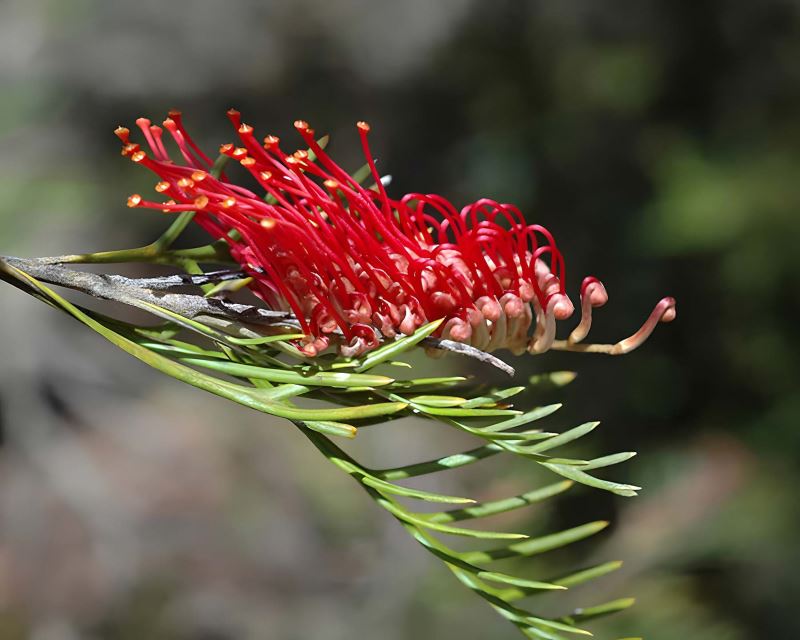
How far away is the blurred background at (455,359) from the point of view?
202 centimetres

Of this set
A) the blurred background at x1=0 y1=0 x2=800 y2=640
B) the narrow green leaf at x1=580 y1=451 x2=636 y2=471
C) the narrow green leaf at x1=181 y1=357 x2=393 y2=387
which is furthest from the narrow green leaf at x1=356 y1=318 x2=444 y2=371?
the blurred background at x1=0 y1=0 x2=800 y2=640

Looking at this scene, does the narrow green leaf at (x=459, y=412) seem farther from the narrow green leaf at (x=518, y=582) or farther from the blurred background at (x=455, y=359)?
the blurred background at (x=455, y=359)

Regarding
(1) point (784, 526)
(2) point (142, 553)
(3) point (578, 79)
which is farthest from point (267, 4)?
(1) point (784, 526)

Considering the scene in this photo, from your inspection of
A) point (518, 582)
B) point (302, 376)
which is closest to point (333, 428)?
point (302, 376)

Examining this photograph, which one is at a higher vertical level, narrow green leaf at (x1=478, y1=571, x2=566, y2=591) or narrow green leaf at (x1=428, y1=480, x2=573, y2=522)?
narrow green leaf at (x1=428, y1=480, x2=573, y2=522)

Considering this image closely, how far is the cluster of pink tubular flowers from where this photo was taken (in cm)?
55

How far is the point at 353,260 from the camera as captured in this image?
0.57 metres

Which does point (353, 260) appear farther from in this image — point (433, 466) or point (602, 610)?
point (602, 610)

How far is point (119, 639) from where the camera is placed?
81.5 inches

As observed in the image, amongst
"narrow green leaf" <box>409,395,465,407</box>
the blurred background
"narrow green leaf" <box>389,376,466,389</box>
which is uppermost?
the blurred background

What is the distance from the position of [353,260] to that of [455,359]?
2063mm

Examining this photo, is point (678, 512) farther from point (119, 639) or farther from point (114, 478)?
point (114, 478)

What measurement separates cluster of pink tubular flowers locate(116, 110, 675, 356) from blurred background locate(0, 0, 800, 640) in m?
1.02

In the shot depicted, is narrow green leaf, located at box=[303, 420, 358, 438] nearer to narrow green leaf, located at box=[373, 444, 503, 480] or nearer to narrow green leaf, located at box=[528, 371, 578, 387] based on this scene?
narrow green leaf, located at box=[373, 444, 503, 480]
